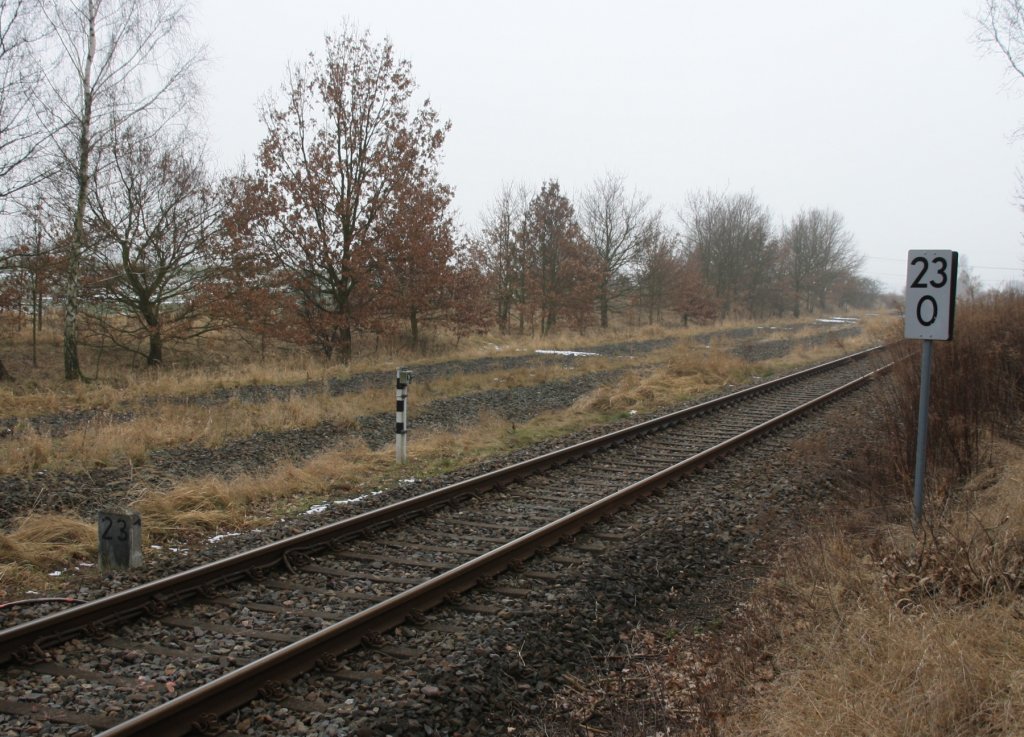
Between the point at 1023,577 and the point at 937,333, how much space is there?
6.57 feet

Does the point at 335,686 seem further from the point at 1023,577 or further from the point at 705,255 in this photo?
the point at 705,255

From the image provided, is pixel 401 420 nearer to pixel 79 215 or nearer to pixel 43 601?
pixel 43 601

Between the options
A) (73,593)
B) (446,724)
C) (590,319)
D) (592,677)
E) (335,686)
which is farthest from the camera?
(590,319)

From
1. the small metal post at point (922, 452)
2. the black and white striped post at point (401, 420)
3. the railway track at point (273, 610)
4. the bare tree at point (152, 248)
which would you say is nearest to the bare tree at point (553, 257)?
the bare tree at point (152, 248)

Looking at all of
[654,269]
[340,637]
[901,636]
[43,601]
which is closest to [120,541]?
[43,601]

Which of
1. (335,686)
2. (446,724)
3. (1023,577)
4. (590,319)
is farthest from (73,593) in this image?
(590,319)

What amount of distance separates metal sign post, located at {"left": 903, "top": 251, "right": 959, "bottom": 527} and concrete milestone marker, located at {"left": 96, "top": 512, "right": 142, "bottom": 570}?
5.96 m

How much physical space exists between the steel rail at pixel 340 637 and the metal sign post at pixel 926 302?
2787 mm

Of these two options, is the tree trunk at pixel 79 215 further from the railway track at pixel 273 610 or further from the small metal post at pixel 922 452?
the small metal post at pixel 922 452

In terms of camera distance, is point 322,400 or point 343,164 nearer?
point 322,400

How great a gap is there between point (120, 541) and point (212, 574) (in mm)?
1007

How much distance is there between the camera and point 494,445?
11547 millimetres

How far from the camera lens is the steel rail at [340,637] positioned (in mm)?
3650

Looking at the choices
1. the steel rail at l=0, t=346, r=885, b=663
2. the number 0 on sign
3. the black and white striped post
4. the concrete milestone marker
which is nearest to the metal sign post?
the number 0 on sign
